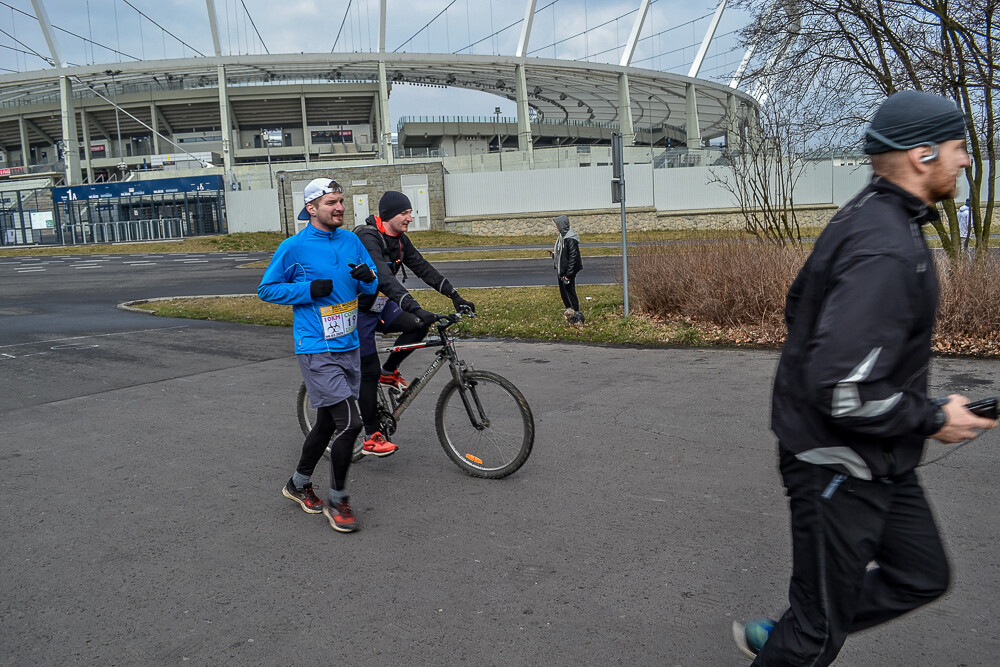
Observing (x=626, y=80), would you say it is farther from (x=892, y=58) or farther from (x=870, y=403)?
(x=870, y=403)

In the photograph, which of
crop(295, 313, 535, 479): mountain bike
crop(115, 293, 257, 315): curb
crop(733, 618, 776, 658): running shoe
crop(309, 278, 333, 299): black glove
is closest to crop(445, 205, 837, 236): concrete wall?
crop(115, 293, 257, 315): curb

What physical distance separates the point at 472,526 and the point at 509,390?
1.10 metres

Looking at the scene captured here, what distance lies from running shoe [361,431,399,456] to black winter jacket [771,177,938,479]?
3726 mm

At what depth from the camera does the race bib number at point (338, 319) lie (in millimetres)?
4695

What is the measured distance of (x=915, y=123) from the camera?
2.15 m

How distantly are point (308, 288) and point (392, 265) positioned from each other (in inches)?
57.0

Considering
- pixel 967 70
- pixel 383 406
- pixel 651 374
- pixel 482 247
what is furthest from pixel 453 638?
pixel 482 247

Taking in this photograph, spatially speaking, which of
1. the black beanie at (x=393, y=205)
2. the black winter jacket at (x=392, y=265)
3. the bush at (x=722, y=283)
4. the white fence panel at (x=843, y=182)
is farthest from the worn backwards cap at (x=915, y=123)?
the white fence panel at (x=843, y=182)

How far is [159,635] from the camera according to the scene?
3451 millimetres

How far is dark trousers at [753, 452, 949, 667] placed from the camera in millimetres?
2203

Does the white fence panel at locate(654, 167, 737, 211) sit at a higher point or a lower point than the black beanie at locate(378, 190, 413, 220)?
higher

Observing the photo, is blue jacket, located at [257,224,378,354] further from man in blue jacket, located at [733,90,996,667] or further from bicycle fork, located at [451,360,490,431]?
man in blue jacket, located at [733,90,996,667]

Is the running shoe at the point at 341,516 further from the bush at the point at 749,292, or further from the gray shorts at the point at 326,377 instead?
the bush at the point at 749,292

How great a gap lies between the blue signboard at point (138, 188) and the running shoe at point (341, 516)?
4620cm
